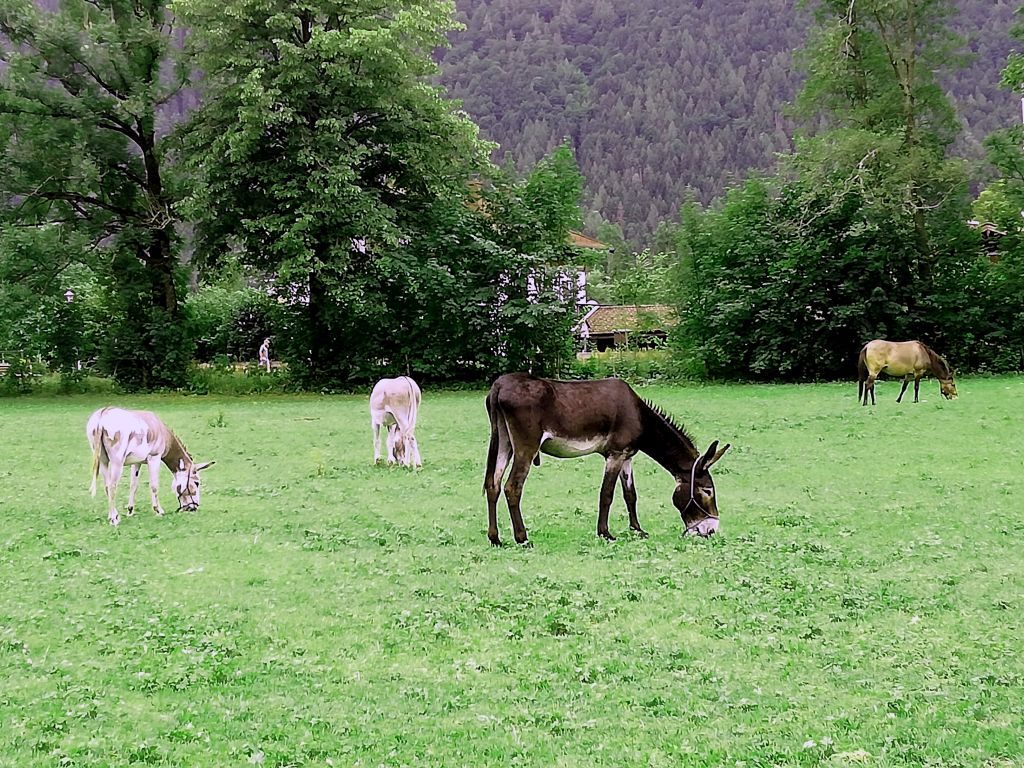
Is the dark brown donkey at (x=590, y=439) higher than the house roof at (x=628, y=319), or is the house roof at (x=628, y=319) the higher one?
the house roof at (x=628, y=319)

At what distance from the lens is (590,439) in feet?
31.2

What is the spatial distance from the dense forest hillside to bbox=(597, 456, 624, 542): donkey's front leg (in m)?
92.6

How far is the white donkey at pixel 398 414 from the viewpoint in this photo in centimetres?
1466

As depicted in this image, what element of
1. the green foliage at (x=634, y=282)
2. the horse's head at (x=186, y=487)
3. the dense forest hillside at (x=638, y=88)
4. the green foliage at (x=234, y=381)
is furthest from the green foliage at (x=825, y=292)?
the dense forest hillside at (x=638, y=88)

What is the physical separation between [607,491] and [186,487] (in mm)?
4826

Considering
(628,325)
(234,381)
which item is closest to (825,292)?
(234,381)

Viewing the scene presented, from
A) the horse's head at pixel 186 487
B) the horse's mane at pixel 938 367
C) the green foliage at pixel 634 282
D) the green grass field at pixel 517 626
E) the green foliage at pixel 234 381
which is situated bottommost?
the green grass field at pixel 517 626

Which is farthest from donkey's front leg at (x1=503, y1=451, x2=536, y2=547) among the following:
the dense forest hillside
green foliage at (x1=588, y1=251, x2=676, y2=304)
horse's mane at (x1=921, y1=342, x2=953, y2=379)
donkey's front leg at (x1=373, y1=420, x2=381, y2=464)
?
the dense forest hillside

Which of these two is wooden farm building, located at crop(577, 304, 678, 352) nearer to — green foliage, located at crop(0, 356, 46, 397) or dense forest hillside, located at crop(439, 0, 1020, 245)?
green foliage, located at crop(0, 356, 46, 397)

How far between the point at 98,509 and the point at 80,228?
76.2 ft

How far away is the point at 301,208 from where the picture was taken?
28938mm

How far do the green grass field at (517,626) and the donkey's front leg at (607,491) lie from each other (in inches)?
8.6

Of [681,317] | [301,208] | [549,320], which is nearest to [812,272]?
[681,317]

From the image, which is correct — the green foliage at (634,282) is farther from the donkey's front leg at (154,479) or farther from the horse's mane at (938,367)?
the donkey's front leg at (154,479)
